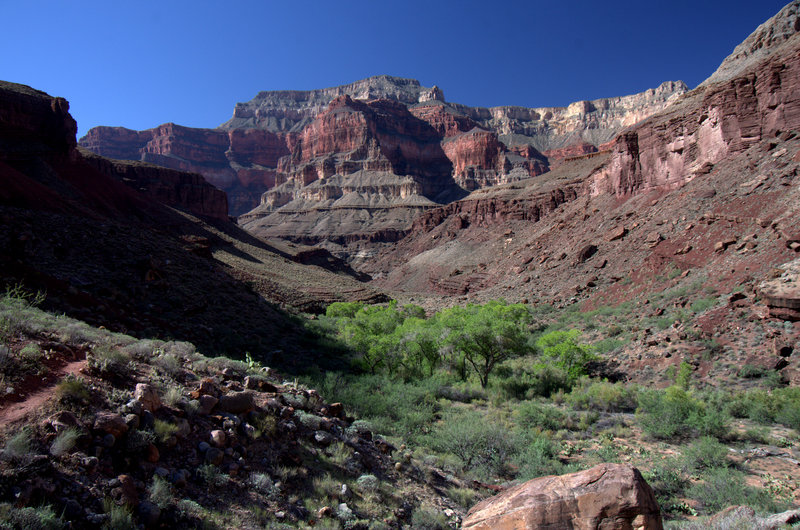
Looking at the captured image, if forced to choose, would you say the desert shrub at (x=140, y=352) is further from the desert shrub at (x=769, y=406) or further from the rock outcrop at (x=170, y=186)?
the rock outcrop at (x=170, y=186)

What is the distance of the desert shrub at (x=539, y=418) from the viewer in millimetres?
12398

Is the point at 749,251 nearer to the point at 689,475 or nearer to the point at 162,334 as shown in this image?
the point at 689,475

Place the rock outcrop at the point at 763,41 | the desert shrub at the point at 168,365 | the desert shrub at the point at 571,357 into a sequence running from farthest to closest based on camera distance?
the rock outcrop at the point at 763,41 < the desert shrub at the point at 571,357 < the desert shrub at the point at 168,365

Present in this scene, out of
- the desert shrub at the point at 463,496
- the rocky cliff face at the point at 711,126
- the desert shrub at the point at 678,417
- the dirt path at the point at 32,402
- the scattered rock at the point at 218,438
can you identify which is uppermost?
the rocky cliff face at the point at 711,126

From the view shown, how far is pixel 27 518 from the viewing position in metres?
3.55

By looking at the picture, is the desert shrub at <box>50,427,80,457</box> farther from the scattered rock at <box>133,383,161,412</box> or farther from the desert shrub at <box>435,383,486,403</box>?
the desert shrub at <box>435,383,486,403</box>

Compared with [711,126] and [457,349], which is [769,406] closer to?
[457,349]

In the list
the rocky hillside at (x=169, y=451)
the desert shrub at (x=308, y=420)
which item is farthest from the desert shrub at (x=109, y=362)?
the desert shrub at (x=308, y=420)

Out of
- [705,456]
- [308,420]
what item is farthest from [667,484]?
[308,420]

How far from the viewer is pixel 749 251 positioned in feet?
65.5

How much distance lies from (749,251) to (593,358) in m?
9.42

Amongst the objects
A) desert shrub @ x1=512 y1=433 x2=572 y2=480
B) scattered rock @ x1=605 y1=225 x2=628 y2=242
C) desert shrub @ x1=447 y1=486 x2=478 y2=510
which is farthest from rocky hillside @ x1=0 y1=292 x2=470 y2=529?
scattered rock @ x1=605 y1=225 x2=628 y2=242

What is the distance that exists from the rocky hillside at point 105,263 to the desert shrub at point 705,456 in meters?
13.7

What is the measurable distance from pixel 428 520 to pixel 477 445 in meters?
3.77
